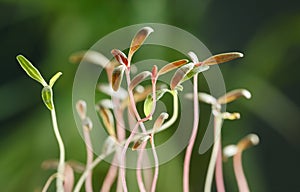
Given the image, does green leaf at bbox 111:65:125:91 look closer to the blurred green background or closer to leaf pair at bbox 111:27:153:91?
leaf pair at bbox 111:27:153:91

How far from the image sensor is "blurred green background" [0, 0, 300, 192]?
2.42 ft

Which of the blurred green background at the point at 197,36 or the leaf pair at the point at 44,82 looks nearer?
the leaf pair at the point at 44,82

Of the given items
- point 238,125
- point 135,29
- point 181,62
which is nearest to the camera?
point 181,62

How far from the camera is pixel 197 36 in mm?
816

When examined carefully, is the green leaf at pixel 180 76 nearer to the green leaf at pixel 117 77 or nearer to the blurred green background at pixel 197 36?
the green leaf at pixel 117 77

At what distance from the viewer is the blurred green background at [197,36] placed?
0.74 metres

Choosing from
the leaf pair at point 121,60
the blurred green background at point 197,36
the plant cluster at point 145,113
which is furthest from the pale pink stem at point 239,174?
the blurred green background at point 197,36

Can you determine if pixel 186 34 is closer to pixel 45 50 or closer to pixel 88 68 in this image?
pixel 88 68

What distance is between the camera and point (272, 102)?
30.9 inches

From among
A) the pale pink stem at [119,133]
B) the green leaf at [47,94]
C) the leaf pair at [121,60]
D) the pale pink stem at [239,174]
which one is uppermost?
the leaf pair at [121,60]

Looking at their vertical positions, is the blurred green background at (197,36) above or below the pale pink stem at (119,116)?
above

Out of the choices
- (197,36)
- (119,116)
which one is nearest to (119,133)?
(119,116)

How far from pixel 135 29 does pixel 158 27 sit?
0.09 feet

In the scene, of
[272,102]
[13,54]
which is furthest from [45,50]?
[272,102]
